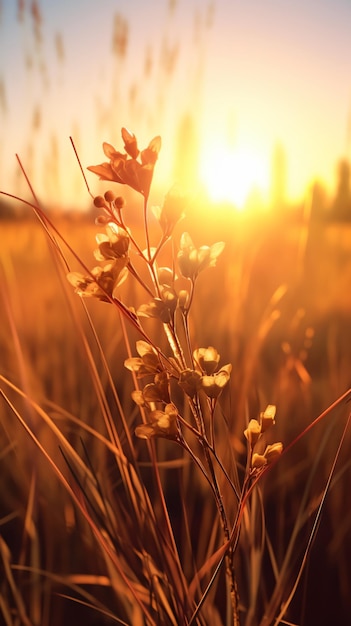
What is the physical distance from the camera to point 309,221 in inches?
32.8

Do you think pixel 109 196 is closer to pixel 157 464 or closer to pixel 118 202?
pixel 118 202

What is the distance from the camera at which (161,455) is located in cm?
83

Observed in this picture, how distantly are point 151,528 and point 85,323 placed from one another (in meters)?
0.77

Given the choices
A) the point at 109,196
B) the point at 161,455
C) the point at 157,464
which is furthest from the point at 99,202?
the point at 161,455

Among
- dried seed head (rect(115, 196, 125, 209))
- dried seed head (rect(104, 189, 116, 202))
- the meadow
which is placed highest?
dried seed head (rect(104, 189, 116, 202))

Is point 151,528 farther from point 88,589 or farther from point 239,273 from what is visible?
point 239,273

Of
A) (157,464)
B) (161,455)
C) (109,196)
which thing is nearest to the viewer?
(109,196)

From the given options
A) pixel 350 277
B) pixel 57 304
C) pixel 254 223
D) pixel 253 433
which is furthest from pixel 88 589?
pixel 254 223

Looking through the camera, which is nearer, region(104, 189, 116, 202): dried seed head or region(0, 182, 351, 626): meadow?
region(104, 189, 116, 202): dried seed head

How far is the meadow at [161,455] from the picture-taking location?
51cm

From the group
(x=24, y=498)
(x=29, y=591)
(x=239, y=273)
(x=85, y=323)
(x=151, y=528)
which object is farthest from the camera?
(x=85, y=323)

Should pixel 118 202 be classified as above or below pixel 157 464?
above

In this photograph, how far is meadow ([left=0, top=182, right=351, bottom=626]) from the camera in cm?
51

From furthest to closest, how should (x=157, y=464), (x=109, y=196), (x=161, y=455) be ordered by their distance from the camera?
1. (x=161, y=455)
2. (x=157, y=464)
3. (x=109, y=196)
